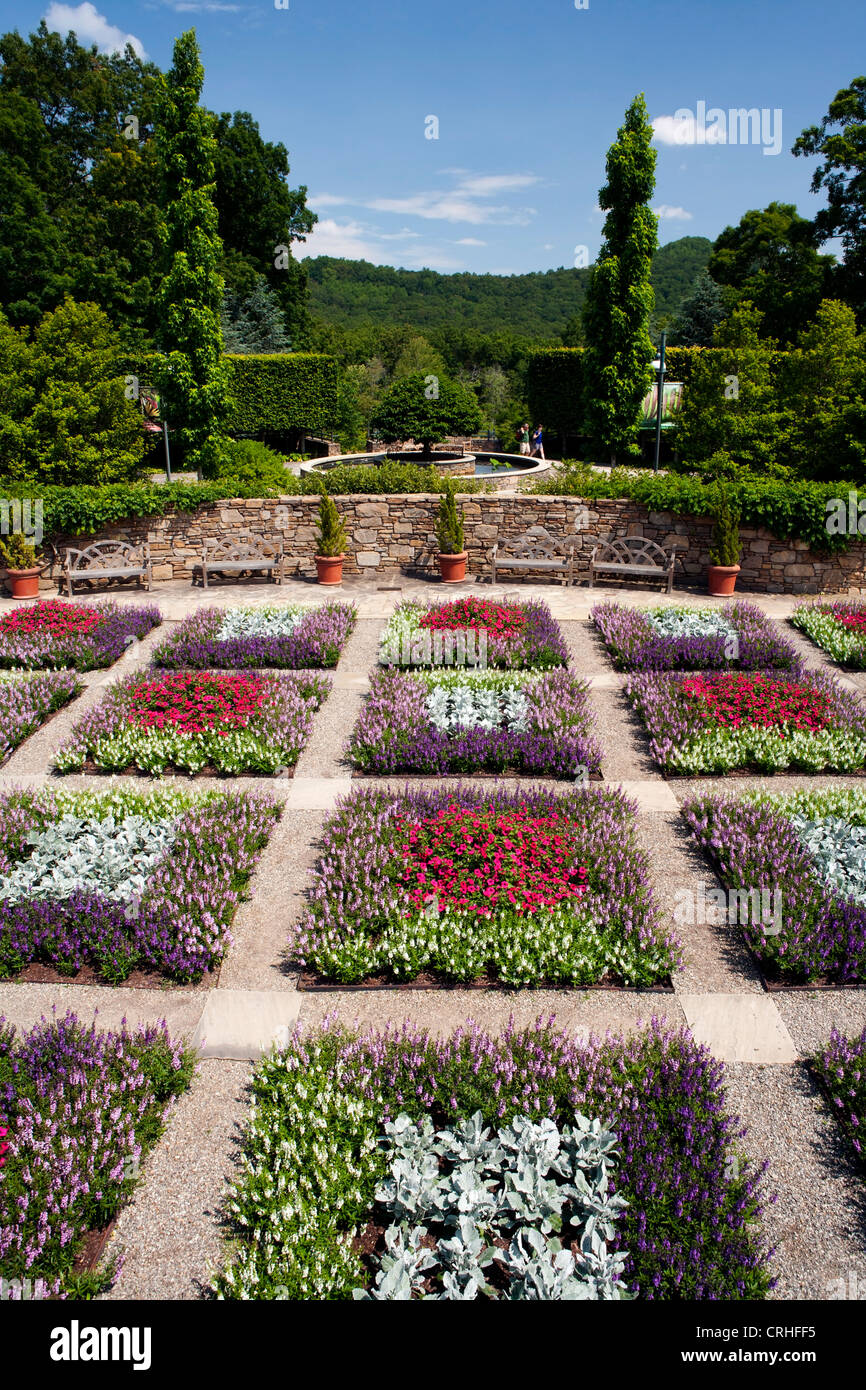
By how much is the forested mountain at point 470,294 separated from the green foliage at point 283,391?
1470 inches

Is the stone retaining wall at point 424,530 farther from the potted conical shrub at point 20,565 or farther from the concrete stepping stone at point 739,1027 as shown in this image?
the concrete stepping stone at point 739,1027

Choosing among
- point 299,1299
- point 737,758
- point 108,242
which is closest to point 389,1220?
point 299,1299

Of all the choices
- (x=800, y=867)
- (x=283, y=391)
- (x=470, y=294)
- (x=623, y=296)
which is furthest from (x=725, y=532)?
(x=470, y=294)

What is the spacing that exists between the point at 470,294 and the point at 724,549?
89.9 meters

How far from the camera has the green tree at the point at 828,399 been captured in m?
15.7

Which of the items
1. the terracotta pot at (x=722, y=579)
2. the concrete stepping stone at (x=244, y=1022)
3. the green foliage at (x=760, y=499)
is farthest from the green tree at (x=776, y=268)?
the concrete stepping stone at (x=244, y=1022)

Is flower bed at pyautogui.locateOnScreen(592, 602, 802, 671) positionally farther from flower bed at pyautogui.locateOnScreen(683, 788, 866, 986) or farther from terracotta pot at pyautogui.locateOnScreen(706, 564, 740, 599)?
flower bed at pyautogui.locateOnScreen(683, 788, 866, 986)

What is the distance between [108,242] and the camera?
1467 inches

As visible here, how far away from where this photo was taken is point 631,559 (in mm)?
14766

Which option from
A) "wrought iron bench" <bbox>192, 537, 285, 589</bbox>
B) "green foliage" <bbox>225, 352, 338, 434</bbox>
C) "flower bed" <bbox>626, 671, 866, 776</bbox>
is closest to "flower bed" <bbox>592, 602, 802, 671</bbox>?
"flower bed" <bbox>626, 671, 866, 776</bbox>

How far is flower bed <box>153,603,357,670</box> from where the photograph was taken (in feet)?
35.6

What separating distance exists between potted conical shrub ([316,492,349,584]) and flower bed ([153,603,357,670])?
2575 mm

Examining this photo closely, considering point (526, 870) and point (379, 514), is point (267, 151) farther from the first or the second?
point (526, 870)

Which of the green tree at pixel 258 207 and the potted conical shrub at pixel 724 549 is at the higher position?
the green tree at pixel 258 207
